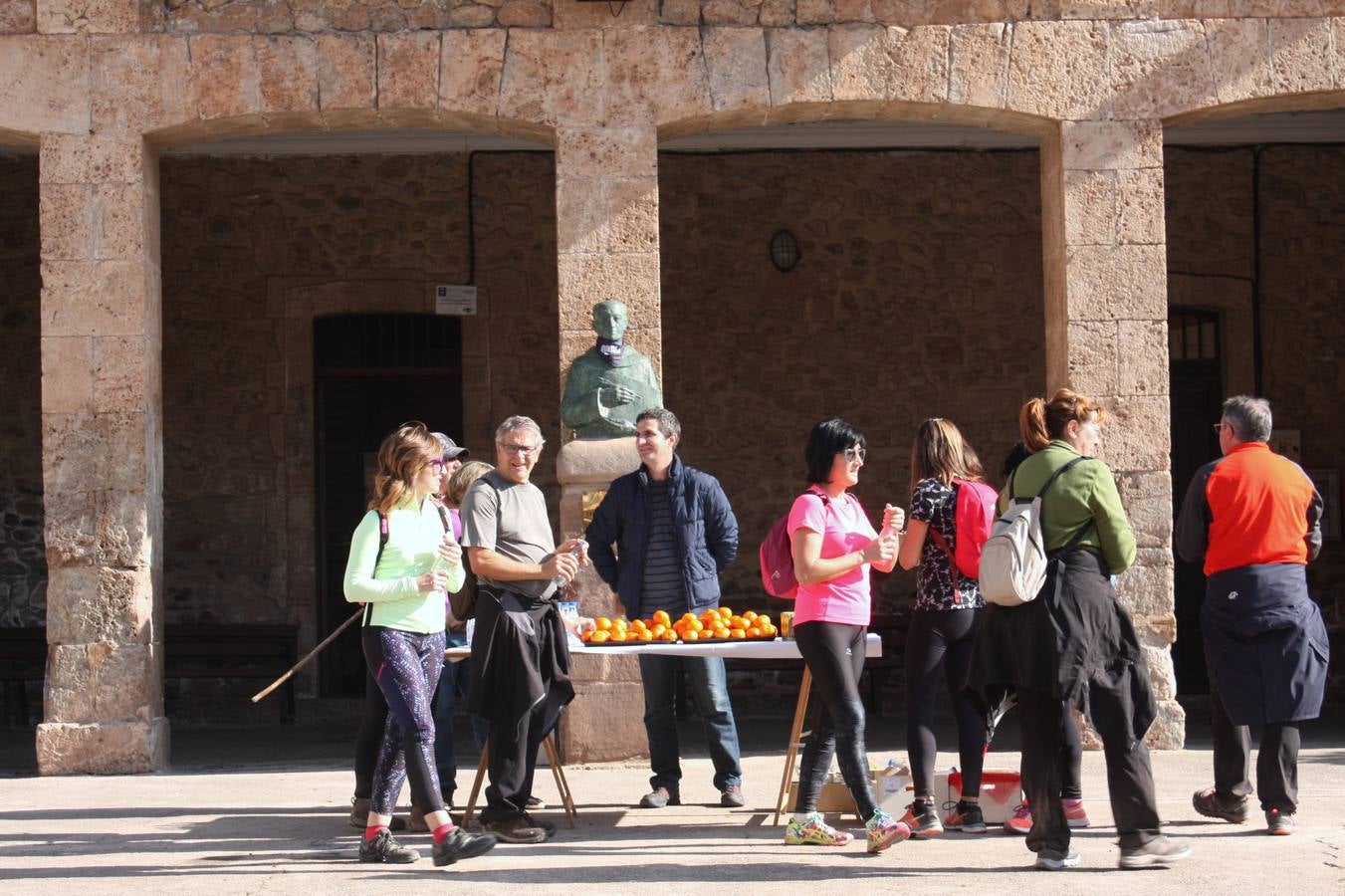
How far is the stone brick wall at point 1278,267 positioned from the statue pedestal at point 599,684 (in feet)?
16.5

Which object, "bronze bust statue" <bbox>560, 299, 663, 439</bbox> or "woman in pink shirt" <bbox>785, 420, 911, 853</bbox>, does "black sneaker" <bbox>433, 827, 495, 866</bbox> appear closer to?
"woman in pink shirt" <bbox>785, 420, 911, 853</bbox>

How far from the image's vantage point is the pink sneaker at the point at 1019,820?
19.2ft

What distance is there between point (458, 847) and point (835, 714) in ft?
3.91

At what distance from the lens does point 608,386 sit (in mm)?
7914

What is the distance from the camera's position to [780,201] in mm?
11430

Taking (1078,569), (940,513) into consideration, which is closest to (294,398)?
(940,513)

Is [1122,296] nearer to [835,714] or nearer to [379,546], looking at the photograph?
[835,714]

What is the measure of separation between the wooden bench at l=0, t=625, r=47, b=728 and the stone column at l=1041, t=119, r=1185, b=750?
6.32 metres

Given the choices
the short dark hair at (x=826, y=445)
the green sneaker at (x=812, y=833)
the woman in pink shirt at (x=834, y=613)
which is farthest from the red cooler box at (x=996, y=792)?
the short dark hair at (x=826, y=445)

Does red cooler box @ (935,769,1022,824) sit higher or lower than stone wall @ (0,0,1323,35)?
lower

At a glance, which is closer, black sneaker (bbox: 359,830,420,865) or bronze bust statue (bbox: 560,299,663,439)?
black sneaker (bbox: 359,830,420,865)

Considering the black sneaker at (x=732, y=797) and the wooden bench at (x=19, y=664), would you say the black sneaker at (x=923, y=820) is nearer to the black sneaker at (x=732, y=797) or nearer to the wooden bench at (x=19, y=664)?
the black sneaker at (x=732, y=797)

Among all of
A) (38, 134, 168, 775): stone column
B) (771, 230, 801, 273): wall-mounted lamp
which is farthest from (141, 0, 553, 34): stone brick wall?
(771, 230, 801, 273): wall-mounted lamp

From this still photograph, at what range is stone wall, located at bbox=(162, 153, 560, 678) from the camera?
11.2 meters
